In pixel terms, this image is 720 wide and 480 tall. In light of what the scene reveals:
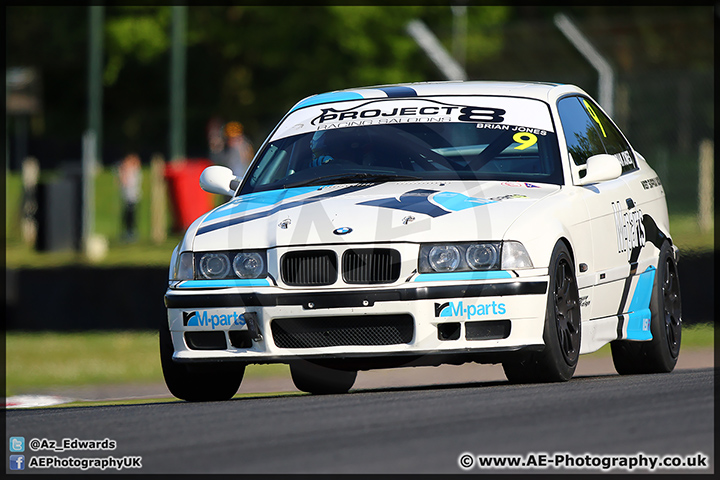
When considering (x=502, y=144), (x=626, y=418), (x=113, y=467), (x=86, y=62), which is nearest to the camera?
(x=113, y=467)

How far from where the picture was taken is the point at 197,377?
24.7 feet

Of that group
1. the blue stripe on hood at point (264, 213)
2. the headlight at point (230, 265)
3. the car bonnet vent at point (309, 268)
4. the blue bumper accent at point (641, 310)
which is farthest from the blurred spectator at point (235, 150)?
the car bonnet vent at point (309, 268)

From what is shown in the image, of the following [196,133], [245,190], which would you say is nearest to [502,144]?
[245,190]

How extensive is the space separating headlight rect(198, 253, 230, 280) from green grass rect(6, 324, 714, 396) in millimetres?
6927

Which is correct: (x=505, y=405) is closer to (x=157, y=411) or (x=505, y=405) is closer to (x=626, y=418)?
(x=626, y=418)

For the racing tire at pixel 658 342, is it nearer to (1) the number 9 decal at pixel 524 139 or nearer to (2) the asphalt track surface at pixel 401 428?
(2) the asphalt track surface at pixel 401 428

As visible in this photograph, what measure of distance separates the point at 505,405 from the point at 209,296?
5.32ft

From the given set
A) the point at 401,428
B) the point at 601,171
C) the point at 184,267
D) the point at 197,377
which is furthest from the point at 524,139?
the point at 401,428

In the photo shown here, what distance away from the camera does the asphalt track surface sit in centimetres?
507

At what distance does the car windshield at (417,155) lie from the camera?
7648 millimetres

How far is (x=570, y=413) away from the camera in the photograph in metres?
5.84

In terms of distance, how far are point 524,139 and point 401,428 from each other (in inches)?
104

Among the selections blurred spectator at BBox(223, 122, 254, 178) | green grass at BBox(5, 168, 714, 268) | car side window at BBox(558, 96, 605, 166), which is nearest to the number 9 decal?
car side window at BBox(558, 96, 605, 166)

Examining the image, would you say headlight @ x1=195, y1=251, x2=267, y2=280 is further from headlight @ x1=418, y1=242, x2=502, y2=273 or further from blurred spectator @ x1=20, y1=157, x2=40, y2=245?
blurred spectator @ x1=20, y1=157, x2=40, y2=245
